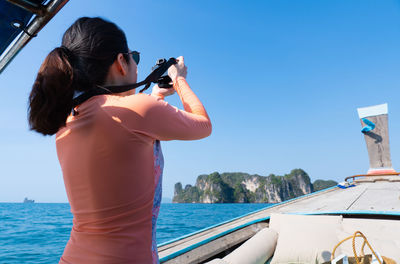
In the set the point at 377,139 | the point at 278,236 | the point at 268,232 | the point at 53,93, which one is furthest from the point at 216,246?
the point at 377,139

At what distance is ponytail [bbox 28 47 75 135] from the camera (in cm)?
56

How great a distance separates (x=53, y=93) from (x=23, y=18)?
798 millimetres

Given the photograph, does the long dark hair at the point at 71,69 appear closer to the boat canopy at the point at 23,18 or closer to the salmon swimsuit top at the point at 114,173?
the salmon swimsuit top at the point at 114,173

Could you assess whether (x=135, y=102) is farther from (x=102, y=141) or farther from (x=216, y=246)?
(x=216, y=246)

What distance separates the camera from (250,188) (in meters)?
74.9

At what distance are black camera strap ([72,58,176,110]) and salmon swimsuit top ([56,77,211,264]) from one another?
22 millimetres

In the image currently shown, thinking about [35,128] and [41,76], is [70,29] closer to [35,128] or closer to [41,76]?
[41,76]

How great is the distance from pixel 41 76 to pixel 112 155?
278 millimetres

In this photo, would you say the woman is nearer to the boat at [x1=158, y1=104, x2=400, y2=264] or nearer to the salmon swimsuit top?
the salmon swimsuit top

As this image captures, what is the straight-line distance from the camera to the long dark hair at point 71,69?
1.84 feet

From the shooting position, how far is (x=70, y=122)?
583 mm

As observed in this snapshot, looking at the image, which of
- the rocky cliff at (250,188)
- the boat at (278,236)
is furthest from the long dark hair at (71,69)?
the rocky cliff at (250,188)

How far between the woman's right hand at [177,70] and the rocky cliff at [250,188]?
228 ft

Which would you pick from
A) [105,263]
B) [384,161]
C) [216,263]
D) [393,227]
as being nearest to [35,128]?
[105,263]
